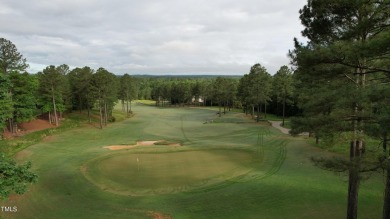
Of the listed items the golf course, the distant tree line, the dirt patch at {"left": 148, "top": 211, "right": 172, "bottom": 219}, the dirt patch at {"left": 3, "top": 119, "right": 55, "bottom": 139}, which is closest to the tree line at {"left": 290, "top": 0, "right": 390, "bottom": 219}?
the golf course

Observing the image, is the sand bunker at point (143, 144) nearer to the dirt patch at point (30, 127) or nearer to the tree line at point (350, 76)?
the dirt patch at point (30, 127)

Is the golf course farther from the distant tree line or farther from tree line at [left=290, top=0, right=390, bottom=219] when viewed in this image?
the distant tree line

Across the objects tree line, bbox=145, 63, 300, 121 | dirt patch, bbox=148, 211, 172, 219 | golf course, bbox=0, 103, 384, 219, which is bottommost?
dirt patch, bbox=148, 211, 172, 219

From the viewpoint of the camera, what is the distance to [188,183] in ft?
76.6

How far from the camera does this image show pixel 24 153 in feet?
110

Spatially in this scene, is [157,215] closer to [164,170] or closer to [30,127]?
[164,170]

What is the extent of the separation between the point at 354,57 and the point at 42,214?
18425 mm

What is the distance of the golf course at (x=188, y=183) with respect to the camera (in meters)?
18.4

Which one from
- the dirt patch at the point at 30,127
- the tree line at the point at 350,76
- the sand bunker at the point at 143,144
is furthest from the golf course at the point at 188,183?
the dirt patch at the point at 30,127

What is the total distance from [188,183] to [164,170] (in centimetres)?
417

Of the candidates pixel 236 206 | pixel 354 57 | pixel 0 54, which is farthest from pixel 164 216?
pixel 0 54

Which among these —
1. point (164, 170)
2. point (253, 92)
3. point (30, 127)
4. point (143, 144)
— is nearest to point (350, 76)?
point (164, 170)

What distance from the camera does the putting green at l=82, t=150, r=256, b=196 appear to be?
75.1ft

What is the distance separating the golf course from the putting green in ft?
0.24
